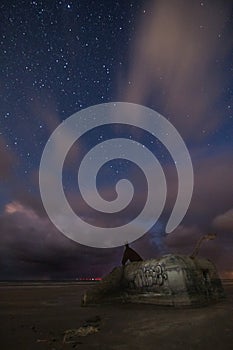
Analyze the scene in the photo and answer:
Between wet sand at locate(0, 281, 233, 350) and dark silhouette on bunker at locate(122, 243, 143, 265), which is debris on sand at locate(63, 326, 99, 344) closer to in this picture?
wet sand at locate(0, 281, 233, 350)

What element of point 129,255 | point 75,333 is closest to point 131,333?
point 75,333

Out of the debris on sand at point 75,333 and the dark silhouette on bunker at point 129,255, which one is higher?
the dark silhouette on bunker at point 129,255

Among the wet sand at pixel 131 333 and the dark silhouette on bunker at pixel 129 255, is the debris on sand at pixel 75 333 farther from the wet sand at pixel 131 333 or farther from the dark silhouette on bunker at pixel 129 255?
the dark silhouette on bunker at pixel 129 255

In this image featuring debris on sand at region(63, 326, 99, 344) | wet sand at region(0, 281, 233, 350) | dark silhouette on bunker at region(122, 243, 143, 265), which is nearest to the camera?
wet sand at region(0, 281, 233, 350)

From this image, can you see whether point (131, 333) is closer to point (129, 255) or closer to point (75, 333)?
point (75, 333)

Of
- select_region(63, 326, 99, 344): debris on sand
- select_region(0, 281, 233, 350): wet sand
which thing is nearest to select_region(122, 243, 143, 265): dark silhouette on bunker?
select_region(0, 281, 233, 350): wet sand

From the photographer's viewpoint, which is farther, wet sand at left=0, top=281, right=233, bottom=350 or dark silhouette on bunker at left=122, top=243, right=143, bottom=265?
dark silhouette on bunker at left=122, top=243, right=143, bottom=265

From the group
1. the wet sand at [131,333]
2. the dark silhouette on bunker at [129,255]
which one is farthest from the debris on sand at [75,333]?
the dark silhouette on bunker at [129,255]

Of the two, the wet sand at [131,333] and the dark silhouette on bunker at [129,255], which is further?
the dark silhouette on bunker at [129,255]

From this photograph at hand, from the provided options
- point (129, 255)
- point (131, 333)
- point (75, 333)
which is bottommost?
point (131, 333)

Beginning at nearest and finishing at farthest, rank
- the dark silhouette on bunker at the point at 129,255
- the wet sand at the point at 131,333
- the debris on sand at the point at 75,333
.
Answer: the wet sand at the point at 131,333 → the debris on sand at the point at 75,333 → the dark silhouette on bunker at the point at 129,255

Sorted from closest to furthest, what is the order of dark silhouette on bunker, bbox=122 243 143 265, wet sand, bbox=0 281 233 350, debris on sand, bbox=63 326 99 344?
wet sand, bbox=0 281 233 350, debris on sand, bbox=63 326 99 344, dark silhouette on bunker, bbox=122 243 143 265

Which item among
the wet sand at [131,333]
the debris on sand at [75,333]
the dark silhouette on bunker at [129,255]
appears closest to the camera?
the wet sand at [131,333]

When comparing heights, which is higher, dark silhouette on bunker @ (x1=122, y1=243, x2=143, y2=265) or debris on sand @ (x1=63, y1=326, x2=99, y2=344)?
dark silhouette on bunker @ (x1=122, y1=243, x2=143, y2=265)
